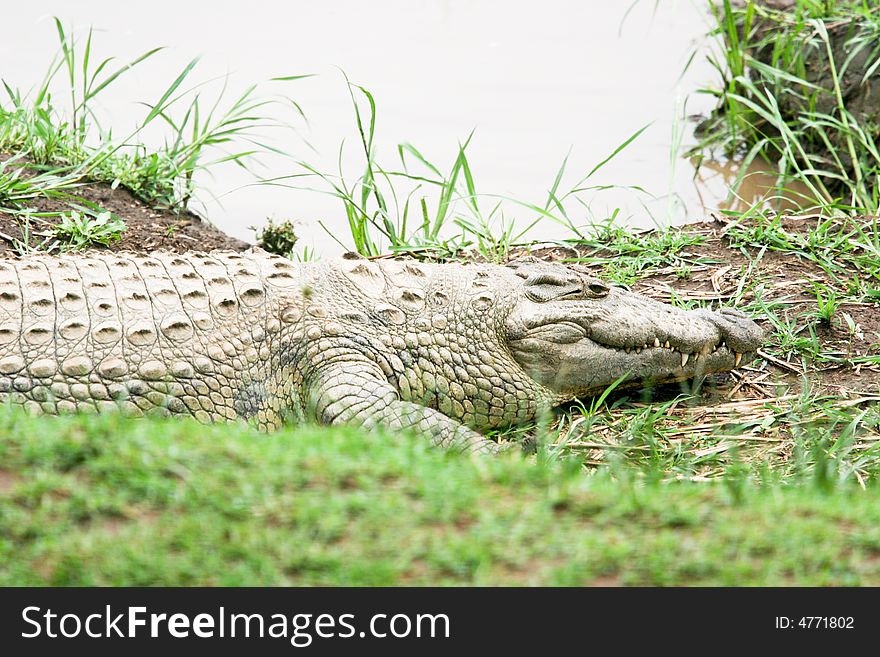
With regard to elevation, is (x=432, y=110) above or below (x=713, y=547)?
above

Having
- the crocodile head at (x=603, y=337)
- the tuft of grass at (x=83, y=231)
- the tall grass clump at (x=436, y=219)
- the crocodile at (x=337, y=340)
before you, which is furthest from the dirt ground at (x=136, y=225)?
the crocodile head at (x=603, y=337)

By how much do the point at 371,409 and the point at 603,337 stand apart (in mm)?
1175

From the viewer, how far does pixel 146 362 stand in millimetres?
4211

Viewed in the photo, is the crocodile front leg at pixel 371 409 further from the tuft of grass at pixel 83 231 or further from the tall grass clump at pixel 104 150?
the tall grass clump at pixel 104 150

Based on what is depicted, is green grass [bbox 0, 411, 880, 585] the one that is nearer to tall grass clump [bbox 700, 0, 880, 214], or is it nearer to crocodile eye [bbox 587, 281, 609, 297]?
crocodile eye [bbox 587, 281, 609, 297]

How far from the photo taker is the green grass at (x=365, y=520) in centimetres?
238

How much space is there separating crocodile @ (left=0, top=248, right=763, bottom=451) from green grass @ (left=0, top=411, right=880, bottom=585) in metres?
1.30

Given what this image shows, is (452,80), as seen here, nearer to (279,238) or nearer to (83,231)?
(279,238)

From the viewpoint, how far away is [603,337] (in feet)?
15.1

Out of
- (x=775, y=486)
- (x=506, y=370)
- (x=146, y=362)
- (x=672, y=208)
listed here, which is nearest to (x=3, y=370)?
(x=146, y=362)

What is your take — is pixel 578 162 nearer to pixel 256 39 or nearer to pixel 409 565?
pixel 256 39

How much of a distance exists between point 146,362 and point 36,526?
1.82m

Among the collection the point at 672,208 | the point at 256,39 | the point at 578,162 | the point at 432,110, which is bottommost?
the point at 672,208

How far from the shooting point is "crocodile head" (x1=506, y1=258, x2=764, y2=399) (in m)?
4.61
